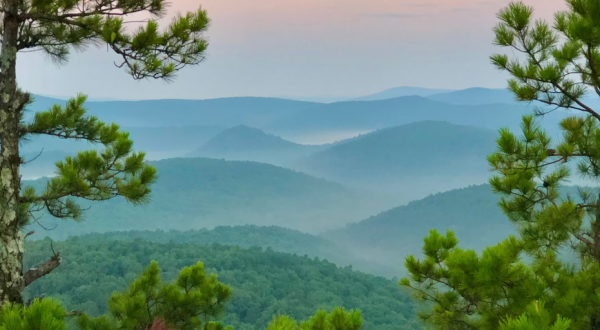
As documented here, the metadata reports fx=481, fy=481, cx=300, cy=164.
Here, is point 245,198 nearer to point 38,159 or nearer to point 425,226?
point 425,226

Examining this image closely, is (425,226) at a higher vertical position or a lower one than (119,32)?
lower

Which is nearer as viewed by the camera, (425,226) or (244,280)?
(244,280)

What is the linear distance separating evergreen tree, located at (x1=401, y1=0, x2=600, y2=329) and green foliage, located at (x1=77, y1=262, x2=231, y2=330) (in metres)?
2.06

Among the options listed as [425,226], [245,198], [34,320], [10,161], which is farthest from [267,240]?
[34,320]

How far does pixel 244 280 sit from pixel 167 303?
34658 mm

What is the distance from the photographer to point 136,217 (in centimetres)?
11362

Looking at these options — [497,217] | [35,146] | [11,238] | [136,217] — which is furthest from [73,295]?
[35,146]

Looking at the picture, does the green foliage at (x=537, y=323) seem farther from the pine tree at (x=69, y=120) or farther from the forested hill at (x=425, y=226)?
the forested hill at (x=425, y=226)

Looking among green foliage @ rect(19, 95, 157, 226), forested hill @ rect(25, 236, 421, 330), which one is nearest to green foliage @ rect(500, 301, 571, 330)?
green foliage @ rect(19, 95, 157, 226)

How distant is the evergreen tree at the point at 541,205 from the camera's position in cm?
300

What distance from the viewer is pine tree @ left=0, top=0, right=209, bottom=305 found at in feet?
10.4

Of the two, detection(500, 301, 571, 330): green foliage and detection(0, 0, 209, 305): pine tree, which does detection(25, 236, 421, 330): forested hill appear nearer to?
detection(0, 0, 209, 305): pine tree

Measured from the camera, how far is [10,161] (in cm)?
322

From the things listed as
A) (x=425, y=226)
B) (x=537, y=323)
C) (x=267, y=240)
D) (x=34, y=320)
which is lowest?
(x=425, y=226)
